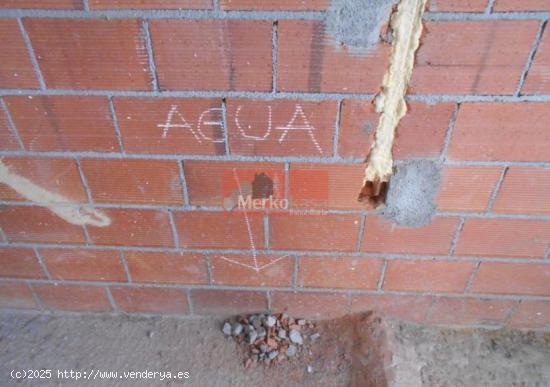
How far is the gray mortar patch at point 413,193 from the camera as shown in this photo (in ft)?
4.37

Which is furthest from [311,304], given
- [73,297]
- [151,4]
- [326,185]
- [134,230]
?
[151,4]

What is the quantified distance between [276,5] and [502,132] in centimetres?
81

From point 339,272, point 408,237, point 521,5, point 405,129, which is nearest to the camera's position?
point 521,5

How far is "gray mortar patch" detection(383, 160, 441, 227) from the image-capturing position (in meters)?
1.33

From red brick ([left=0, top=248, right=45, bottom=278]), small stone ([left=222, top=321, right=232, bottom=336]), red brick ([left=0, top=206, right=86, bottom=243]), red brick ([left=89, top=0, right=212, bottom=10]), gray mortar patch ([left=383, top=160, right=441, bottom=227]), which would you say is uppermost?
red brick ([left=89, top=0, right=212, bottom=10])

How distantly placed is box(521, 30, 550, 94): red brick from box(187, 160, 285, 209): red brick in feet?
2.60

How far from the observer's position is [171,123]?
128 centimetres

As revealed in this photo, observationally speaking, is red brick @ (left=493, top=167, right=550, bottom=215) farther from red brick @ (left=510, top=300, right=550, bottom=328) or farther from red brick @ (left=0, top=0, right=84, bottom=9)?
red brick @ (left=0, top=0, right=84, bottom=9)

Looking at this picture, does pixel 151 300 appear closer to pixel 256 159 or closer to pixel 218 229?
pixel 218 229

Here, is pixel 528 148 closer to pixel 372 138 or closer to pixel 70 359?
pixel 372 138

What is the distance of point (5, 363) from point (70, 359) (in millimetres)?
269

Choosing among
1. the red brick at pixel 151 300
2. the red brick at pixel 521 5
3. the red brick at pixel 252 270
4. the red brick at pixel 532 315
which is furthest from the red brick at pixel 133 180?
the red brick at pixel 532 315

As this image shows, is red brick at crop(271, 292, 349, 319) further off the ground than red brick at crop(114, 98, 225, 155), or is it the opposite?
red brick at crop(114, 98, 225, 155)

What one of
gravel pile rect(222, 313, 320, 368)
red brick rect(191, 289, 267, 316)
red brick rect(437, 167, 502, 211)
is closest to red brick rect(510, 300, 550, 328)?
red brick rect(437, 167, 502, 211)
